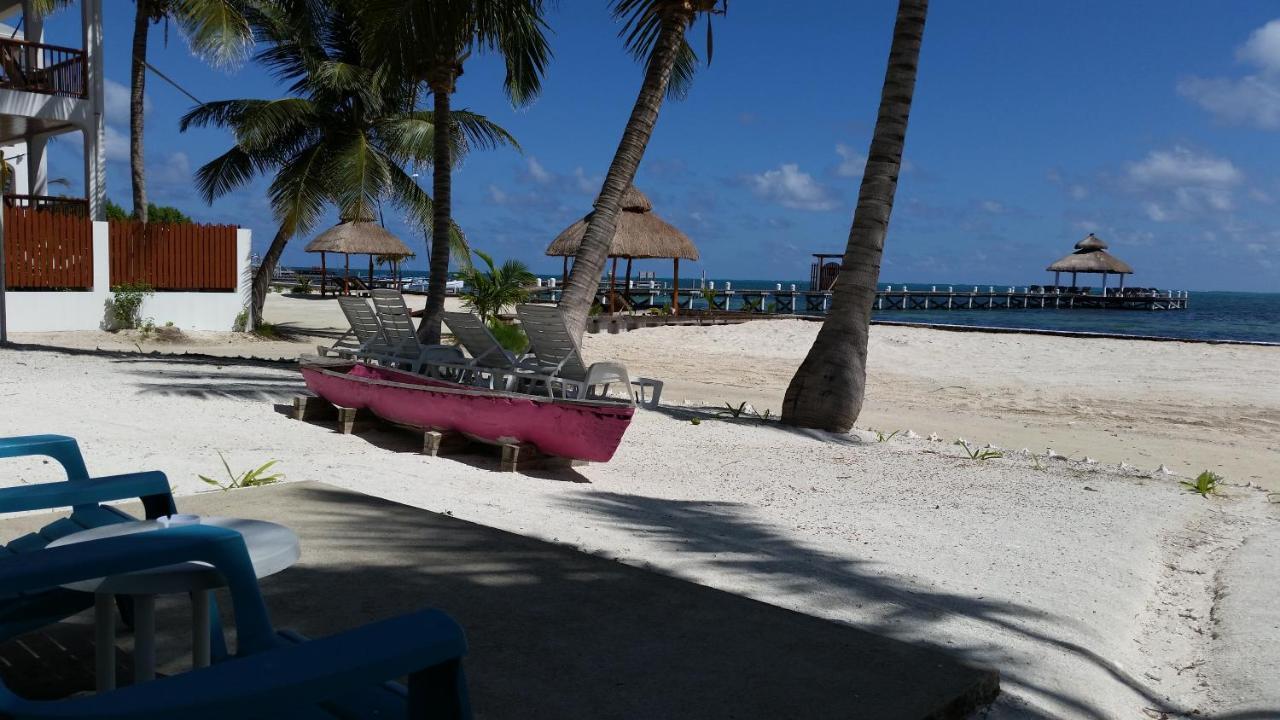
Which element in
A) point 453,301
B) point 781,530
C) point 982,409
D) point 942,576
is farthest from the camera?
point 453,301

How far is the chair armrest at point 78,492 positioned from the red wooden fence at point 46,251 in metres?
15.3

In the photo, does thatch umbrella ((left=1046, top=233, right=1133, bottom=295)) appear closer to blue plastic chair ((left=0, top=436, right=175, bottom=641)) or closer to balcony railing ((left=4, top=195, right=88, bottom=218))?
balcony railing ((left=4, top=195, right=88, bottom=218))

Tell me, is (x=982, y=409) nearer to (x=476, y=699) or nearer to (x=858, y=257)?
(x=858, y=257)

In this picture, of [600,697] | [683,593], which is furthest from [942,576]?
[600,697]

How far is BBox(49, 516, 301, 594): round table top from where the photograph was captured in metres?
1.86

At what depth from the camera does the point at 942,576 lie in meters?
4.71

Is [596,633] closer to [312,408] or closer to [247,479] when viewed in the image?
[247,479]

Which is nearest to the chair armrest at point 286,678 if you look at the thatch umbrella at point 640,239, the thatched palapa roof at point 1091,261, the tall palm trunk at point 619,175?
the tall palm trunk at point 619,175

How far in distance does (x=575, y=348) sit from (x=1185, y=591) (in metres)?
4.30

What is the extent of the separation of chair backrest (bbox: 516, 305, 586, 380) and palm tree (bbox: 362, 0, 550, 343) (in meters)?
4.22

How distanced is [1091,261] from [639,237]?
33323 mm

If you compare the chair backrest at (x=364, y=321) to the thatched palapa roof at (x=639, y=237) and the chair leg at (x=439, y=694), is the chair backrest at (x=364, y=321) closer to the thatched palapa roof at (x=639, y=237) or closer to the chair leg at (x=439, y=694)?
the chair leg at (x=439, y=694)

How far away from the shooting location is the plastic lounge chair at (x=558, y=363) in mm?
7168

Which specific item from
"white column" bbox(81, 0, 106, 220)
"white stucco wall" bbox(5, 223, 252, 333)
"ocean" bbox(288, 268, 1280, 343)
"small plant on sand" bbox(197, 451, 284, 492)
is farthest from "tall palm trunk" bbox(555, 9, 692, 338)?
"ocean" bbox(288, 268, 1280, 343)
